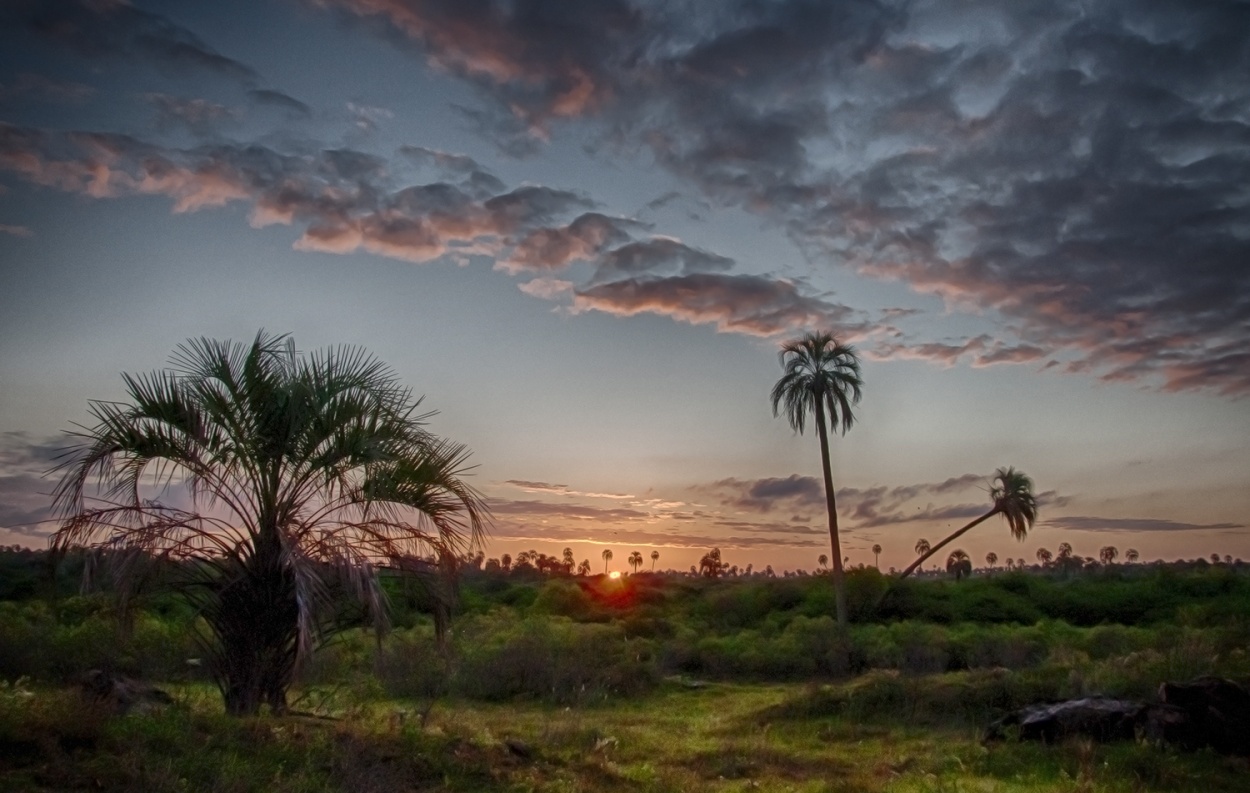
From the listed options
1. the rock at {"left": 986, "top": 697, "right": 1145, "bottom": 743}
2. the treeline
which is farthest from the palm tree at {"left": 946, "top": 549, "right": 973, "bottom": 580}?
the rock at {"left": 986, "top": 697, "right": 1145, "bottom": 743}

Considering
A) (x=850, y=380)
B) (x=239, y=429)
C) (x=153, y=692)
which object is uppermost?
(x=850, y=380)

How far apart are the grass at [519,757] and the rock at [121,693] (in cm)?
45

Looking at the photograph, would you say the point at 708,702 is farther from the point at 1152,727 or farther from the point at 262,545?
the point at 262,545

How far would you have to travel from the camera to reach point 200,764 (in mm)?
8508

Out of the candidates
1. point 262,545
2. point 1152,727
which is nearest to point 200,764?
point 262,545

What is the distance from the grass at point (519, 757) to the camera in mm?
8273

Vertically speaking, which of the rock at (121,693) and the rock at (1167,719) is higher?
the rock at (121,693)

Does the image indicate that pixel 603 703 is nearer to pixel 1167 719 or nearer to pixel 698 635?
pixel 1167 719

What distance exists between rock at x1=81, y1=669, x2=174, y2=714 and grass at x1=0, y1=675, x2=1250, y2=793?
0.45 metres

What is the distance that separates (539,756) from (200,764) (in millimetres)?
4620

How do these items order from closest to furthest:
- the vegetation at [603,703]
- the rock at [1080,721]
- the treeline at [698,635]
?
the vegetation at [603,703] → the rock at [1080,721] → the treeline at [698,635]

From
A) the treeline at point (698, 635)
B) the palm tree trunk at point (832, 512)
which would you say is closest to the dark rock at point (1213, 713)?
the treeline at point (698, 635)

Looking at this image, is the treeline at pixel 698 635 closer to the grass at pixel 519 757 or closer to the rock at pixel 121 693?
the rock at pixel 121 693

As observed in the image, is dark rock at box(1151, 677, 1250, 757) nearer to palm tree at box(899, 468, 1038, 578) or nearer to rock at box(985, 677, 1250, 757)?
rock at box(985, 677, 1250, 757)
